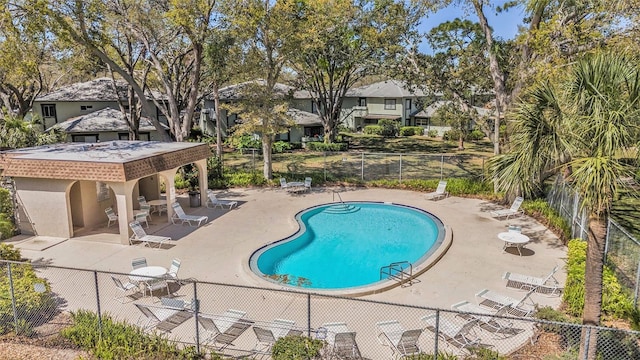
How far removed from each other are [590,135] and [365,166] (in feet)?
79.9

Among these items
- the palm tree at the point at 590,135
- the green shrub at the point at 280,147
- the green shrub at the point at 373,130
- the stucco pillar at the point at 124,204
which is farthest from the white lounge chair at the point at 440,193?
the green shrub at the point at 373,130

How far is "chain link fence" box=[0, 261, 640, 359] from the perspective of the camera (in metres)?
9.38

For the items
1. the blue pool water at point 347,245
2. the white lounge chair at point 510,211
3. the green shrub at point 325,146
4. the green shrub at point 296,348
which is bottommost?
the blue pool water at point 347,245

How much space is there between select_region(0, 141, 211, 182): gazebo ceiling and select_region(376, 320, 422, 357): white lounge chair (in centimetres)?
1045

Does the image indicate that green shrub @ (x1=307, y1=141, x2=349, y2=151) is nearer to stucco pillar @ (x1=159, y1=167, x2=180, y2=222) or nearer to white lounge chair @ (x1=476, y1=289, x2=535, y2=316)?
stucco pillar @ (x1=159, y1=167, x2=180, y2=222)

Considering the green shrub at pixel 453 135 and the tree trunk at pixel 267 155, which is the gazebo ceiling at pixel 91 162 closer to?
the tree trunk at pixel 267 155

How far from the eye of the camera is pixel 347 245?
1811 centimetres

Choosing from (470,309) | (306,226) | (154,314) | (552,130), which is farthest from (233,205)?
(552,130)

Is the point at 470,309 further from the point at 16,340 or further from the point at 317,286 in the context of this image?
the point at 16,340

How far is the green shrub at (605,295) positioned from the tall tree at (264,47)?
16.6 metres

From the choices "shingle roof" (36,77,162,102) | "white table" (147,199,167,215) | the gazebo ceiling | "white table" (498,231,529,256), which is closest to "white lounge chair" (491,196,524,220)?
"white table" (498,231,529,256)

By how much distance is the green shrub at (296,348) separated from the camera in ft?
28.5

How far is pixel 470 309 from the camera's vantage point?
438 inches

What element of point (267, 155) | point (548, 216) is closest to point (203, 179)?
point (267, 155)
